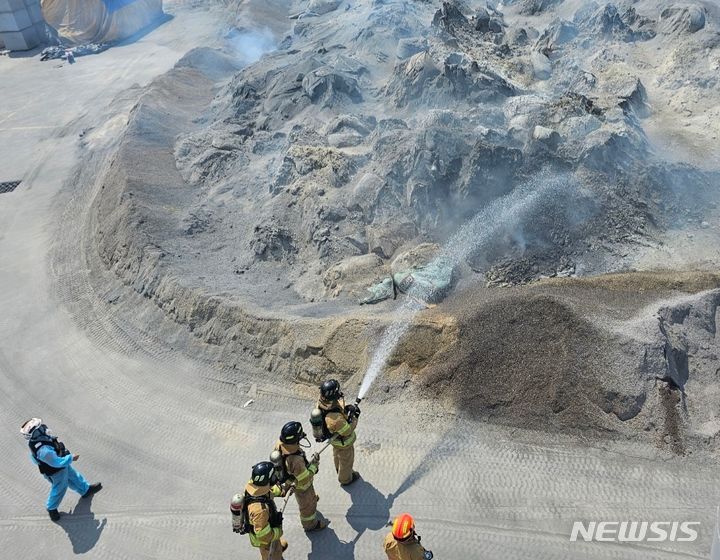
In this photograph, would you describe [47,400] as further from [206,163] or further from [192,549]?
[206,163]

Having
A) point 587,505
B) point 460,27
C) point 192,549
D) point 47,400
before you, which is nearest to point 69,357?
point 47,400

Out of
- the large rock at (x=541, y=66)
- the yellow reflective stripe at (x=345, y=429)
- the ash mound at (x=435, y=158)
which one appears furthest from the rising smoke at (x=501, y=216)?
the large rock at (x=541, y=66)

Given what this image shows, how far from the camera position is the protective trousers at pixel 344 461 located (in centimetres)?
760

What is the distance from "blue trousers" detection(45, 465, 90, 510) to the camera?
7.83 m

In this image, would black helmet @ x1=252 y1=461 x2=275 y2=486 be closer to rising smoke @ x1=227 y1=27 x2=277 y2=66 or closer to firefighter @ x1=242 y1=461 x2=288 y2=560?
firefighter @ x1=242 y1=461 x2=288 y2=560

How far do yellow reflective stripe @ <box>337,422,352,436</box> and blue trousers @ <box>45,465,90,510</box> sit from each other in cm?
391

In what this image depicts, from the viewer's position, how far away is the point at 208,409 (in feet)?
31.8

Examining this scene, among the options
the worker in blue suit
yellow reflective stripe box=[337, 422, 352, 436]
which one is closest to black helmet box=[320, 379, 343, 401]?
yellow reflective stripe box=[337, 422, 352, 436]

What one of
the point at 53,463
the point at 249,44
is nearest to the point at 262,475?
the point at 53,463

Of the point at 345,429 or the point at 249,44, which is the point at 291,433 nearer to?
the point at 345,429

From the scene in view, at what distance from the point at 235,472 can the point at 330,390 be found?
246 centimetres

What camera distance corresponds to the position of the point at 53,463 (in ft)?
24.9

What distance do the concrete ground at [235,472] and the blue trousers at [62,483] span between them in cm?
31

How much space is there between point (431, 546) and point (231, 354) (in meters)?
5.18
